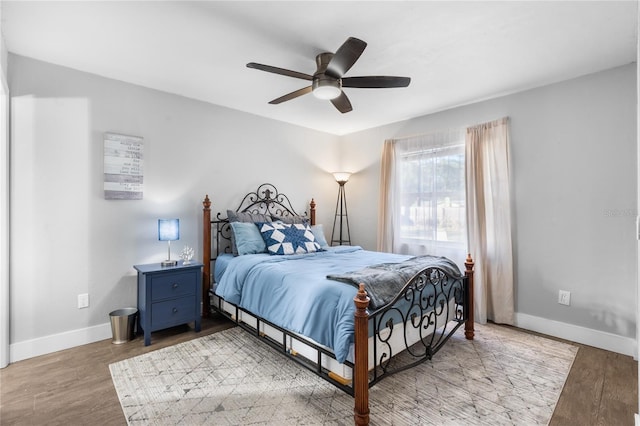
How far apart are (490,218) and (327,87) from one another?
2461 mm

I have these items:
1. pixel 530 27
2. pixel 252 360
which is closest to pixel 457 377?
pixel 252 360

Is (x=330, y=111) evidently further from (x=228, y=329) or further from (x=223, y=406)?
(x=223, y=406)

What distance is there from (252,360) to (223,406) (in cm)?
60

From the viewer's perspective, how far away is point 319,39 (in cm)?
236

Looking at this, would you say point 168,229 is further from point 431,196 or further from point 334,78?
point 431,196

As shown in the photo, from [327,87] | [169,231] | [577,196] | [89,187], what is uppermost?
[327,87]

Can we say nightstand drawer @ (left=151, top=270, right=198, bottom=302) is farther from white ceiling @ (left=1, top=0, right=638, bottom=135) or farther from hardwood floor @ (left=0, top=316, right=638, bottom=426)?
white ceiling @ (left=1, top=0, right=638, bottom=135)

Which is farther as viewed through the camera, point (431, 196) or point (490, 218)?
point (431, 196)

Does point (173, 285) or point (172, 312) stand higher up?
point (173, 285)

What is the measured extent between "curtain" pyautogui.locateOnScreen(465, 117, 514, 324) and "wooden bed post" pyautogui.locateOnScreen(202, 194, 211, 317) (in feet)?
10.2

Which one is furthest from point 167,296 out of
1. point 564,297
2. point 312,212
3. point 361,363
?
point 564,297

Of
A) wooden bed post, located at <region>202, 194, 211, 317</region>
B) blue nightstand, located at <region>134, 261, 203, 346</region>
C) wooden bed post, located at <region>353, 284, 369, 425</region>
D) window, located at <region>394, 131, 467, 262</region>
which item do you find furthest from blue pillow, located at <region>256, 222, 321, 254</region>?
wooden bed post, located at <region>353, 284, 369, 425</region>

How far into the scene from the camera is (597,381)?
2.30m

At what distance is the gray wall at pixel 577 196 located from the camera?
2773 mm
